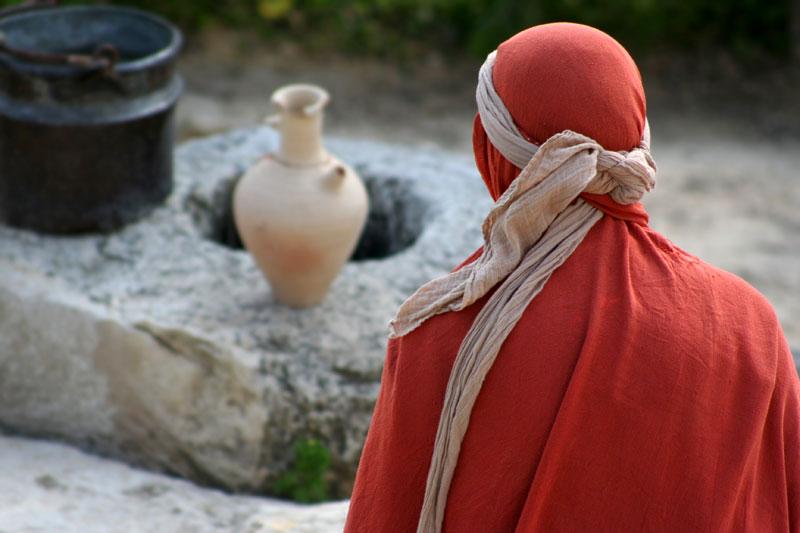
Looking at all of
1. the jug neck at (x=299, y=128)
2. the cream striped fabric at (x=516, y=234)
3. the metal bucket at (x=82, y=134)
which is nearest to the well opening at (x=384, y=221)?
the metal bucket at (x=82, y=134)

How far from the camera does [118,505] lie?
11.0 ft

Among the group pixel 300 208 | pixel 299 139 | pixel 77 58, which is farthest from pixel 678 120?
pixel 77 58

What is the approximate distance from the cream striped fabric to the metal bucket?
8.03ft

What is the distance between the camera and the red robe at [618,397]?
70.9 inches

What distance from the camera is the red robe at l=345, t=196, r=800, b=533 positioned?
5.90 feet

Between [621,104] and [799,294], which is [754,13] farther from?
[621,104]

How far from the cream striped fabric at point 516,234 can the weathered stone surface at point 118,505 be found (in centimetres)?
133

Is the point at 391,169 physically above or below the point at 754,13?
below

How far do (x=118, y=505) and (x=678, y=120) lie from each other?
5.07m

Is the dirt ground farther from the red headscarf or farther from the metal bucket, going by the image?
the red headscarf

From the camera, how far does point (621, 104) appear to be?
1815mm

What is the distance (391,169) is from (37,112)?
146 centimetres

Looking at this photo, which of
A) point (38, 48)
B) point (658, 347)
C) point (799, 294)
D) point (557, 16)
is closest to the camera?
point (658, 347)

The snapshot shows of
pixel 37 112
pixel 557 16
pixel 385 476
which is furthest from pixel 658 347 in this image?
pixel 557 16
